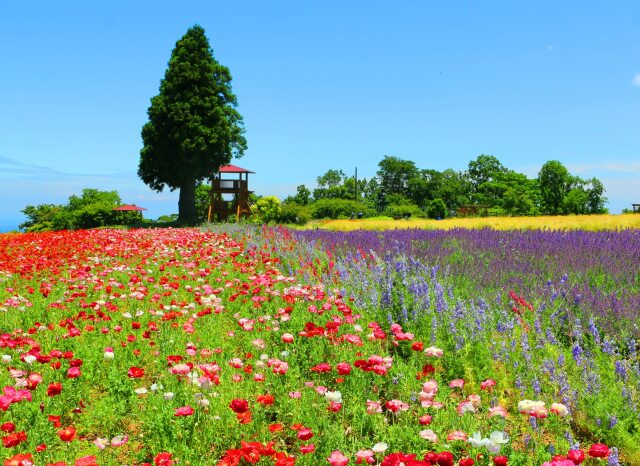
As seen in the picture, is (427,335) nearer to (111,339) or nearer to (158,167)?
(111,339)

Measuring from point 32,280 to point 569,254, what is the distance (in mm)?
8761

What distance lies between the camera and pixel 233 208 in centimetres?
3522

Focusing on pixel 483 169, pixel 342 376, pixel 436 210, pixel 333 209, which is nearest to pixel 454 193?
pixel 483 169

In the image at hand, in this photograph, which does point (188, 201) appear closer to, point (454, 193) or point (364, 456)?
point (364, 456)

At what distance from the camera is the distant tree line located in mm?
56656

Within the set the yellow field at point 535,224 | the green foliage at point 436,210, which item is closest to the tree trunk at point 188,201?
the yellow field at point 535,224

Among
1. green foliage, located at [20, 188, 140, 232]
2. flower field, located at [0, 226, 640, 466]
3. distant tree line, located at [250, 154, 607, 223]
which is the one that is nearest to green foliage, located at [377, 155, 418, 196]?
distant tree line, located at [250, 154, 607, 223]

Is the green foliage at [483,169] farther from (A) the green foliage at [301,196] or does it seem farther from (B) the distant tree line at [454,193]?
(A) the green foliage at [301,196]

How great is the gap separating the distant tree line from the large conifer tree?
15858mm

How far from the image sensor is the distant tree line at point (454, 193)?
2231 inches

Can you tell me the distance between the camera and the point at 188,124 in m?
27.9

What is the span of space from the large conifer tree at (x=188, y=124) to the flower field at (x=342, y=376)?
73.0ft

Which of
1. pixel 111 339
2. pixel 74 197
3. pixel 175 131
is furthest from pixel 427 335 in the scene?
pixel 74 197

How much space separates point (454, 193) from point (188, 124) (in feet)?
183
